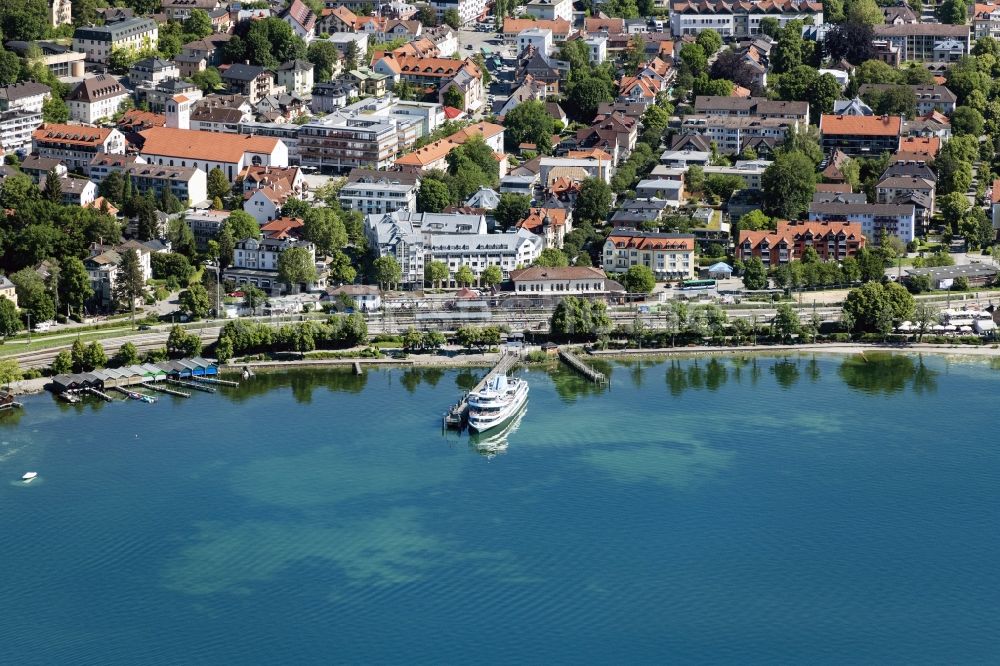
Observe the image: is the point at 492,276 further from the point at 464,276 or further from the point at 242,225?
the point at 242,225

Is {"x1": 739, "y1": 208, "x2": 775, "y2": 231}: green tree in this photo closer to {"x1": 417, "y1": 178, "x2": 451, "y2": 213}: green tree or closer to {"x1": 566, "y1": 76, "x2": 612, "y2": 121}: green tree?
{"x1": 417, "y1": 178, "x2": 451, "y2": 213}: green tree

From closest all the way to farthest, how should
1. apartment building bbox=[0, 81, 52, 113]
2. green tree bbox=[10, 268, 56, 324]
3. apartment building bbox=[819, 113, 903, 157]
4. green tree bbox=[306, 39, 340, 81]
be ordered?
green tree bbox=[10, 268, 56, 324], apartment building bbox=[0, 81, 52, 113], apartment building bbox=[819, 113, 903, 157], green tree bbox=[306, 39, 340, 81]

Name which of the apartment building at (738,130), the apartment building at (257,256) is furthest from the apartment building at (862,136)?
the apartment building at (257,256)

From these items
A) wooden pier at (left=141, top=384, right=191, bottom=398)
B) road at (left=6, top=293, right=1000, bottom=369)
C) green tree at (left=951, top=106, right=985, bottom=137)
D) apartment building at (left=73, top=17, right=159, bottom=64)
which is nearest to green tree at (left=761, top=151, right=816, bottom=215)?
road at (left=6, top=293, right=1000, bottom=369)

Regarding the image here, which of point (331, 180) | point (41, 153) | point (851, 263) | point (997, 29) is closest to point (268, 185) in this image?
point (331, 180)

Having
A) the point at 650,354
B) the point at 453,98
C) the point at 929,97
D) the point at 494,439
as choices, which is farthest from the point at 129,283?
the point at 929,97

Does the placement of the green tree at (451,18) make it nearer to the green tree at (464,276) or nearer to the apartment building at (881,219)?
the apartment building at (881,219)
